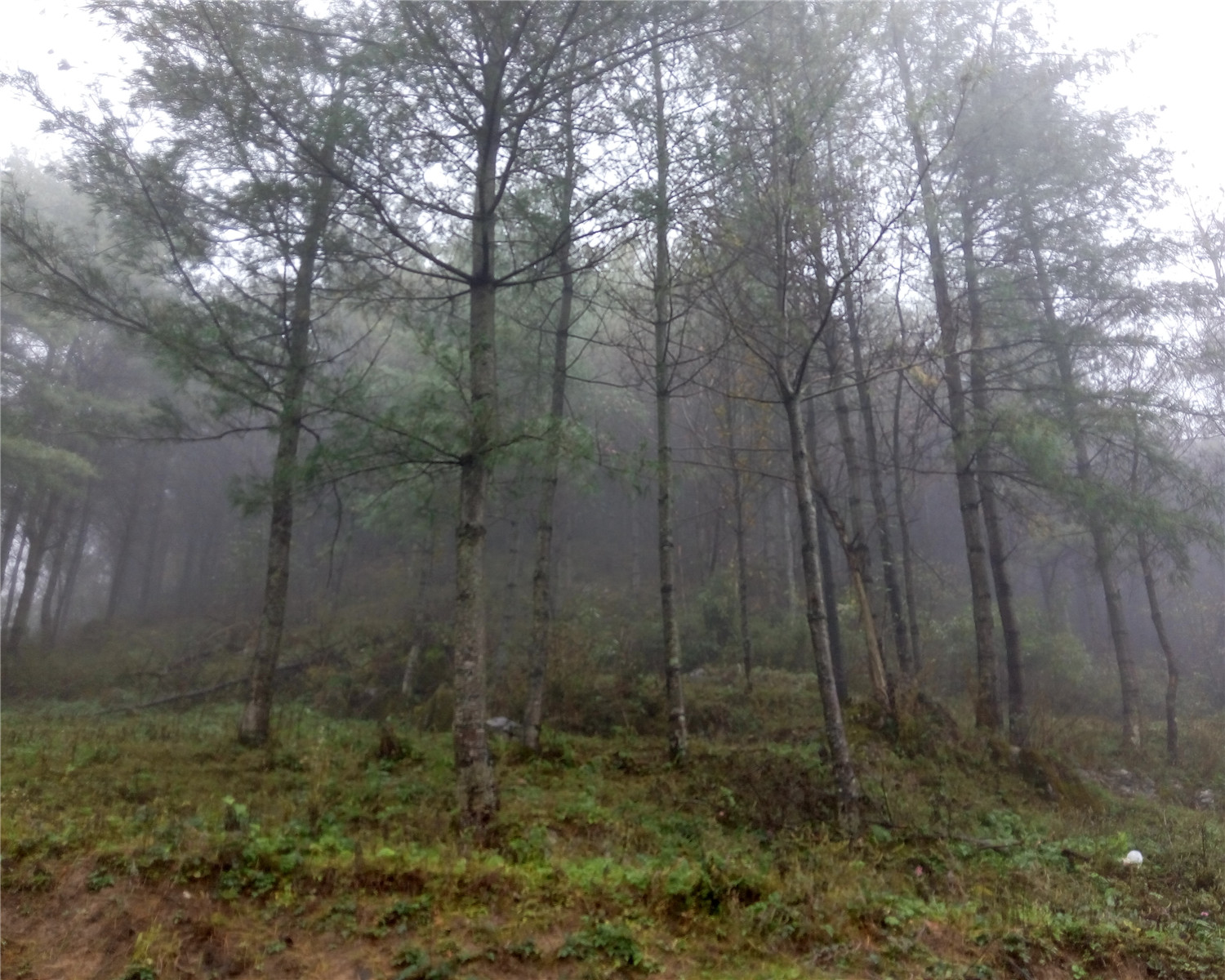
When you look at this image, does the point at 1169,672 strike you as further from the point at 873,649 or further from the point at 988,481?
the point at 873,649

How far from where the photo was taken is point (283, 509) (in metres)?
10.4

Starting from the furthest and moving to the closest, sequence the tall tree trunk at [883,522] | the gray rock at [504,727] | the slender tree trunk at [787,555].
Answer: the slender tree trunk at [787,555]
the tall tree trunk at [883,522]
the gray rock at [504,727]

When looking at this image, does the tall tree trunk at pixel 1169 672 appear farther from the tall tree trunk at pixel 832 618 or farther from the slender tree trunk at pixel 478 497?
the slender tree trunk at pixel 478 497

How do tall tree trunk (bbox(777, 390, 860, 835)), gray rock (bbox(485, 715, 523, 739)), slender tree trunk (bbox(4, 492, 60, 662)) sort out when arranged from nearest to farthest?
tall tree trunk (bbox(777, 390, 860, 835)) → gray rock (bbox(485, 715, 523, 739)) → slender tree trunk (bbox(4, 492, 60, 662))

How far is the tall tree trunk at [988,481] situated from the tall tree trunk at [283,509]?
852 centimetres

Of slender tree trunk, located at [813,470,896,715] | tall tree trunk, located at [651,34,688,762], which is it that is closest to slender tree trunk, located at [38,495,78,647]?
tall tree trunk, located at [651,34,688,762]

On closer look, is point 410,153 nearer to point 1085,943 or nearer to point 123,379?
point 1085,943

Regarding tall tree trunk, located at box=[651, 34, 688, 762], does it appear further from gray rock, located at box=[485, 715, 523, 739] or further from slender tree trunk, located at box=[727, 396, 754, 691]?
Answer: slender tree trunk, located at box=[727, 396, 754, 691]

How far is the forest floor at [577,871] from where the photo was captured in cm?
502

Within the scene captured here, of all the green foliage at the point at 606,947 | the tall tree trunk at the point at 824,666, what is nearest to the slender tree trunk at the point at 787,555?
the tall tree trunk at the point at 824,666

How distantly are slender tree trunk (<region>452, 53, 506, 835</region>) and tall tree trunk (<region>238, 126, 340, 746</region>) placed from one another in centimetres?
205

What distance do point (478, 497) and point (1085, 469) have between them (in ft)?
34.1

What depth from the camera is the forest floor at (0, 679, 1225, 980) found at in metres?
5.02

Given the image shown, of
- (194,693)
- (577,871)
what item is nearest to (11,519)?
(194,693)
